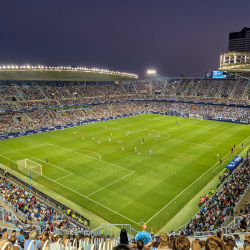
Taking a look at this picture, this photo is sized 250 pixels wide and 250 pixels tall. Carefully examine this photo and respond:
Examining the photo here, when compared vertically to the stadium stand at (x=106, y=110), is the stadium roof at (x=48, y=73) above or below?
above

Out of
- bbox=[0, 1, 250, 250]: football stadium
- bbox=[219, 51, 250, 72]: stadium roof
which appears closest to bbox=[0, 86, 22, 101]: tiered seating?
bbox=[0, 1, 250, 250]: football stadium

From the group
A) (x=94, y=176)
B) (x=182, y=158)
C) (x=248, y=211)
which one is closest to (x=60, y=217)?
(x=94, y=176)

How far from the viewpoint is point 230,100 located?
238 ft

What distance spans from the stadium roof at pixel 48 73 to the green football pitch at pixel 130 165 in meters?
17.4

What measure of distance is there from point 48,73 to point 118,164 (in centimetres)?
4218

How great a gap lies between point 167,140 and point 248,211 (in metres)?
27.6

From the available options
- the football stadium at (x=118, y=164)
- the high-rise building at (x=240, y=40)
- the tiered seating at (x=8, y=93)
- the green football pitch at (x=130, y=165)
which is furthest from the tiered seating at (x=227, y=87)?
the high-rise building at (x=240, y=40)

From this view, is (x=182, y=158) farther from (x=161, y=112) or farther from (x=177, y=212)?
(x=161, y=112)

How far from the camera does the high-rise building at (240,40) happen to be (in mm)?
175125

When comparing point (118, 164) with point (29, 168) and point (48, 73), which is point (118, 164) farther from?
point (48, 73)

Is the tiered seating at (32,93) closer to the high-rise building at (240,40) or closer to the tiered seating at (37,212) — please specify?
the tiered seating at (37,212)

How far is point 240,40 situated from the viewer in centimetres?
18200

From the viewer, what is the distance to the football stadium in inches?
529

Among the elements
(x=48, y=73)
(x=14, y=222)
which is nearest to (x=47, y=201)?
(x=14, y=222)
